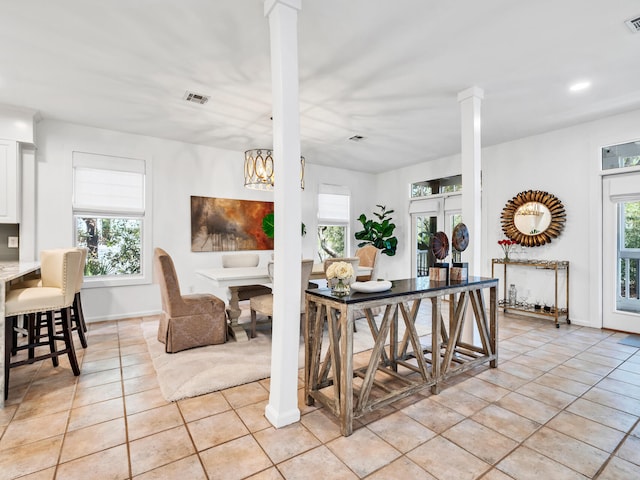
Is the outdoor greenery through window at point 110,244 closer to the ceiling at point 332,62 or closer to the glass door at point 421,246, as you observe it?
the ceiling at point 332,62

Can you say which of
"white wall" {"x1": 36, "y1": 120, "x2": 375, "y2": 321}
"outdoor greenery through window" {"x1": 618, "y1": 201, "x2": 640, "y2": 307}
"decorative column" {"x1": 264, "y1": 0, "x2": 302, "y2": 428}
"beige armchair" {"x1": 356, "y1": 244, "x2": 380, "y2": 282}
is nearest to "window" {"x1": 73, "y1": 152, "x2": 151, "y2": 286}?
"white wall" {"x1": 36, "y1": 120, "x2": 375, "y2": 321}

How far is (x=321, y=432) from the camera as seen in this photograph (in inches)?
78.7

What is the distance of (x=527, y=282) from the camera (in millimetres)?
4984

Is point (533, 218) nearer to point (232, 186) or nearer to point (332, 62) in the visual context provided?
point (332, 62)

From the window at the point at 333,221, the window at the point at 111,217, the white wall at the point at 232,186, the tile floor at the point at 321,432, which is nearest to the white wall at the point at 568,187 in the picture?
the white wall at the point at 232,186

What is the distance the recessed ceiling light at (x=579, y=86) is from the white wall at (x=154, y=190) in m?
4.38

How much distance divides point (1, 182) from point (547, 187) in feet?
22.9

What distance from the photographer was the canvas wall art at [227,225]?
17.3 feet

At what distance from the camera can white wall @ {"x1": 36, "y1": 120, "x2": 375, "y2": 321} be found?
4.28 m

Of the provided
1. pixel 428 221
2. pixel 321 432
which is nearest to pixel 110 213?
pixel 321 432

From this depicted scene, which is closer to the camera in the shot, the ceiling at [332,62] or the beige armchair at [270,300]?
the ceiling at [332,62]

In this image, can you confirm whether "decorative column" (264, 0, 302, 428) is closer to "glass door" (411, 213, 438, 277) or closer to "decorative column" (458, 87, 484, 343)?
"decorative column" (458, 87, 484, 343)

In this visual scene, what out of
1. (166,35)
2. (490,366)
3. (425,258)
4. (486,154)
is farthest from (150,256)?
(486,154)

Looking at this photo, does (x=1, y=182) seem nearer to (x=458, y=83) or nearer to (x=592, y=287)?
(x=458, y=83)
